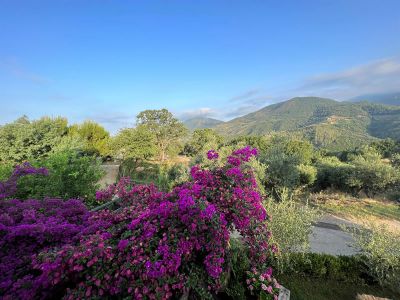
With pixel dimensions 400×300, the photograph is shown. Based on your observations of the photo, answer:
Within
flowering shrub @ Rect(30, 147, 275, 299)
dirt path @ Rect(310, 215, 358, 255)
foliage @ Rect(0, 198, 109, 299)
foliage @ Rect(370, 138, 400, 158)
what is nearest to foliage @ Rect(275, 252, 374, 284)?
dirt path @ Rect(310, 215, 358, 255)

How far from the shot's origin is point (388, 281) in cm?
555

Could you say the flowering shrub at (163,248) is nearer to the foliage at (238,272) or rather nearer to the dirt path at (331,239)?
the foliage at (238,272)

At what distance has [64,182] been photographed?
7723mm

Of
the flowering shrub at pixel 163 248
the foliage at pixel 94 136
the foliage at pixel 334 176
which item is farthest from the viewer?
the foliage at pixel 94 136

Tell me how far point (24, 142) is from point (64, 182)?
13.7 m

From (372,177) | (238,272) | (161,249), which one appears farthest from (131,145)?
(161,249)

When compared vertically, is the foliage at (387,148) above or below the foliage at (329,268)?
below

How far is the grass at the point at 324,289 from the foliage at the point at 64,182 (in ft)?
18.0

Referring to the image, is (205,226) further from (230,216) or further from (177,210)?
(230,216)

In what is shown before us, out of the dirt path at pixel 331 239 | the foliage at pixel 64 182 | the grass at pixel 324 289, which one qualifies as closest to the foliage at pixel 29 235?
the foliage at pixel 64 182

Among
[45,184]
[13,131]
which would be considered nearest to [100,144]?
[13,131]

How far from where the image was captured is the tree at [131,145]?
93.2 feet

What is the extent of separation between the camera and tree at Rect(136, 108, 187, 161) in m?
42.5

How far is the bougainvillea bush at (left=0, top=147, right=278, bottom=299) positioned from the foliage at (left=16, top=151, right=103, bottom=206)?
3.88 m
